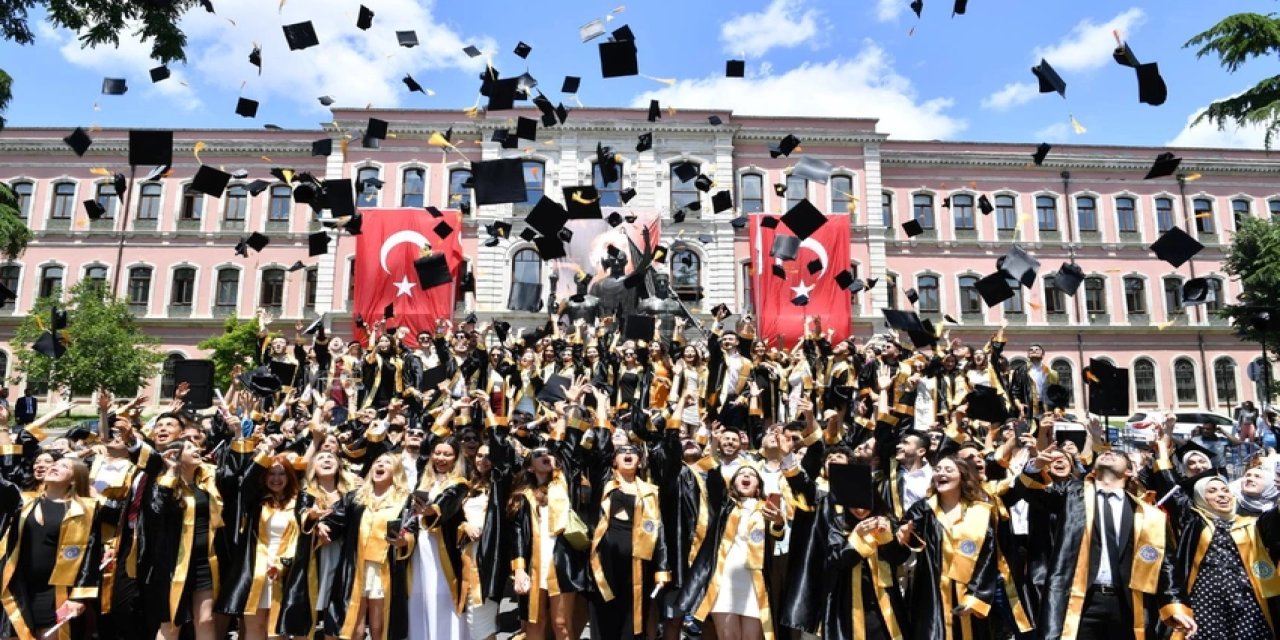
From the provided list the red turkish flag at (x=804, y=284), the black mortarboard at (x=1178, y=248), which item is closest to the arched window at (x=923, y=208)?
the red turkish flag at (x=804, y=284)

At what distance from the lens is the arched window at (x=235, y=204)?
1302 inches

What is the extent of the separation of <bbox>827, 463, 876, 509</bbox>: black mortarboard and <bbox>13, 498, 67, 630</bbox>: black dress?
15.0 ft

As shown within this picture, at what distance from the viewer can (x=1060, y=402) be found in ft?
30.1

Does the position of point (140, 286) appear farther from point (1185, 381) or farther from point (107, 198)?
point (1185, 381)

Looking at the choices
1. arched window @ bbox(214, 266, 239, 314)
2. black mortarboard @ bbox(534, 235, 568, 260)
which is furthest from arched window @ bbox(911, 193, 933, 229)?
arched window @ bbox(214, 266, 239, 314)

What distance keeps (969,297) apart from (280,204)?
3069cm

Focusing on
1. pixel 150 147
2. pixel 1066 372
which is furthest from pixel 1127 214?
pixel 150 147

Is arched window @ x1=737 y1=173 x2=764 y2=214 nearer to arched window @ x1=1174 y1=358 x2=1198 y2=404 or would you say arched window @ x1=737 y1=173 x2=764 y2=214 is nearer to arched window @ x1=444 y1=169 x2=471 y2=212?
arched window @ x1=444 y1=169 x2=471 y2=212

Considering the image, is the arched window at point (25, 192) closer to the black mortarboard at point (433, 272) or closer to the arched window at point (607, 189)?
the arched window at point (607, 189)

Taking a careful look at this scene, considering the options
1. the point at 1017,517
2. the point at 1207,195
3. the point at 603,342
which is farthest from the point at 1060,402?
the point at 1207,195

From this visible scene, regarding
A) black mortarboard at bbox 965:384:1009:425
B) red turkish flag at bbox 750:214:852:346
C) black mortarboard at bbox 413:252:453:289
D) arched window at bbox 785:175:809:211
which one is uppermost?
arched window at bbox 785:175:809:211

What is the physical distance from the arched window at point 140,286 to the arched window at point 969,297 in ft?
115

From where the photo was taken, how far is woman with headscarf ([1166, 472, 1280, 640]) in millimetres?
4152

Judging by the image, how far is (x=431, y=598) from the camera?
4750 mm
